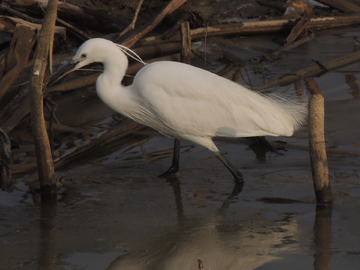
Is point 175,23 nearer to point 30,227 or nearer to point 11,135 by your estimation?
point 11,135

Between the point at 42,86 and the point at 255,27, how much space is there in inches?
192

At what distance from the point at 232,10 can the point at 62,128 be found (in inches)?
168

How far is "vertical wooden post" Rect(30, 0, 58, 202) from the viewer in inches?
149

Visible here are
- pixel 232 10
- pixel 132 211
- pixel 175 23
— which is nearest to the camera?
pixel 132 211

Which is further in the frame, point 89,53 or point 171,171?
point 171,171

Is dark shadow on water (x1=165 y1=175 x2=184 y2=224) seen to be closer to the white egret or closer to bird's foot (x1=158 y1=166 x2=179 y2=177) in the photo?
bird's foot (x1=158 y1=166 x2=179 y2=177)

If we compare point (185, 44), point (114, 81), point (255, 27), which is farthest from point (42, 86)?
point (255, 27)

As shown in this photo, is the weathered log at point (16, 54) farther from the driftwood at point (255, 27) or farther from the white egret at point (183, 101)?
the driftwood at point (255, 27)

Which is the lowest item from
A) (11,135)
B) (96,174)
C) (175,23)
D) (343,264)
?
(343,264)

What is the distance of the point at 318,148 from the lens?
→ 143 inches

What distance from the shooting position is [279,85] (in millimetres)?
6547

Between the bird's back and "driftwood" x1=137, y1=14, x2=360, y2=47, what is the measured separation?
2.76 metres

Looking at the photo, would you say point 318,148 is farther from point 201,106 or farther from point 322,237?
point 201,106

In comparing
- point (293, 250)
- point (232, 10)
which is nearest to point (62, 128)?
point (293, 250)
